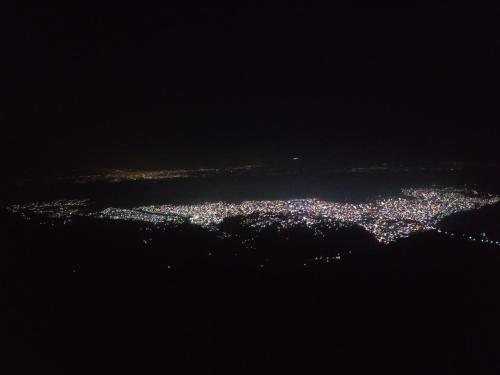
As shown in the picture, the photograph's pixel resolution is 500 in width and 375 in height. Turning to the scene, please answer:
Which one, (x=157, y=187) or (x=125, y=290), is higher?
(x=157, y=187)

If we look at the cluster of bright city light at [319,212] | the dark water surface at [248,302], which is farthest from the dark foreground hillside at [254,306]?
the cluster of bright city light at [319,212]

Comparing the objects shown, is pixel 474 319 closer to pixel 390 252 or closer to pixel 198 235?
pixel 390 252

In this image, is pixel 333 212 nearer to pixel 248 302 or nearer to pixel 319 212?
pixel 319 212

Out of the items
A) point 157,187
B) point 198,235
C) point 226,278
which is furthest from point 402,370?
point 157,187

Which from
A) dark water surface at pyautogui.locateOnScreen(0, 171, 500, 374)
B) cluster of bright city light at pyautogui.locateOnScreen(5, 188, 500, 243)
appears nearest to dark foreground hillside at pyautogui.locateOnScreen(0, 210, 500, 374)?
dark water surface at pyautogui.locateOnScreen(0, 171, 500, 374)

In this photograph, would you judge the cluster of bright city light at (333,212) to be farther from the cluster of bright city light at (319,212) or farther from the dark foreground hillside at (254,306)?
the dark foreground hillside at (254,306)

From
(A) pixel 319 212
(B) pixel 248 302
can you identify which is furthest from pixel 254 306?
(A) pixel 319 212
